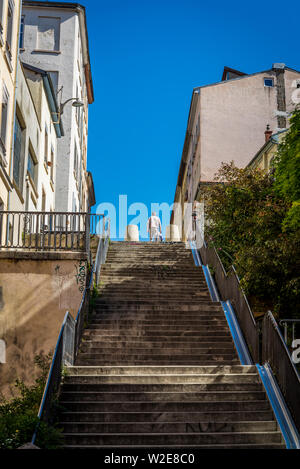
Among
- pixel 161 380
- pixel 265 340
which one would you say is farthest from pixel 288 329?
pixel 161 380

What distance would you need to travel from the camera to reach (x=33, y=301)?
15.4 metres

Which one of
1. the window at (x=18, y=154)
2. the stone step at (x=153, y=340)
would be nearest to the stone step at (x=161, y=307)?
the stone step at (x=153, y=340)

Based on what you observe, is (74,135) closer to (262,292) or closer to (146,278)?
(146,278)

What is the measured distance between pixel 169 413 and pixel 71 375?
88.5 inches

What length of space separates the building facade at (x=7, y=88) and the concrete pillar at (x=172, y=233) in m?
14.2

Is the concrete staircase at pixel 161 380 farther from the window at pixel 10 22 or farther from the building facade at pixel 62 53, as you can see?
the building facade at pixel 62 53

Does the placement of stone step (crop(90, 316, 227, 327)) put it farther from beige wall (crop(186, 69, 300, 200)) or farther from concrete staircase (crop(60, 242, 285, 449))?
beige wall (crop(186, 69, 300, 200))

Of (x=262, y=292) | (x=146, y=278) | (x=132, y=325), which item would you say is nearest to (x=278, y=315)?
(x=262, y=292)

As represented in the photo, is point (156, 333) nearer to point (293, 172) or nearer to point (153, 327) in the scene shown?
point (153, 327)

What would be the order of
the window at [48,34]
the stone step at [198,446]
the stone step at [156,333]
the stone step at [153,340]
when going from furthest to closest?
1. the window at [48,34]
2. the stone step at [156,333]
3. the stone step at [153,340]
4. the stone step at [198,446]

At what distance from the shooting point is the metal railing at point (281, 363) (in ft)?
31.6

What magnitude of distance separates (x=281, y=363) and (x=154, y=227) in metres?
18.6

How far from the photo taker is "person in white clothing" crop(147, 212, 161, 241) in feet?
94.4

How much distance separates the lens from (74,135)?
35188 millimetres
